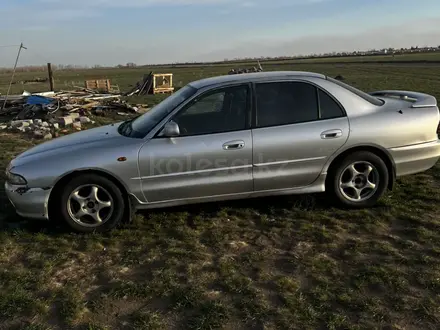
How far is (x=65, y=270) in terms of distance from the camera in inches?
144

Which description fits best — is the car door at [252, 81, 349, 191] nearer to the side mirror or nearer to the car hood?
the side mirror

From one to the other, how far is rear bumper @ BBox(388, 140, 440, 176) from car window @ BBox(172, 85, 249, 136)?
1.73m

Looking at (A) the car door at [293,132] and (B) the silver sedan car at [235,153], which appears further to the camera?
(A) the car door at [293,132]

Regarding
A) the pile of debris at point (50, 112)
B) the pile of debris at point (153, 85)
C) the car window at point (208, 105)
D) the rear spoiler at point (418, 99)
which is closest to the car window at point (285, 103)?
the car window at point (208, 105)

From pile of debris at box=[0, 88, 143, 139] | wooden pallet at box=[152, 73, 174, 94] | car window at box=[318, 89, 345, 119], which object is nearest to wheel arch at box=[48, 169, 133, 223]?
car window at box=[318, 89, 345, 119]

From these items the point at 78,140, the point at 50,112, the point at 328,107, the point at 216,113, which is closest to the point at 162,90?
the point at 50,112

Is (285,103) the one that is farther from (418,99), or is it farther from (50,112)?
(50,112)

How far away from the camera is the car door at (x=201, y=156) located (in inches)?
170

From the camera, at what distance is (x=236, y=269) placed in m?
3.55

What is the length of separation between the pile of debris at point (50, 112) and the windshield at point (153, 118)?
6170 millimetres

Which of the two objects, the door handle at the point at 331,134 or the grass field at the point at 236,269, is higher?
the door handle at the point at 331,134

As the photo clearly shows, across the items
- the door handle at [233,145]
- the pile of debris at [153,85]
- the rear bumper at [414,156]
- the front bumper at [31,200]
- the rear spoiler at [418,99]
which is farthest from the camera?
the pile of debris at [153,85]

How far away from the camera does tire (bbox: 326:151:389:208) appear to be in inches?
184

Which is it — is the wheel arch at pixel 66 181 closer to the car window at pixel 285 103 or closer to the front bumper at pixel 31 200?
the front bumper at pixel 31 200
